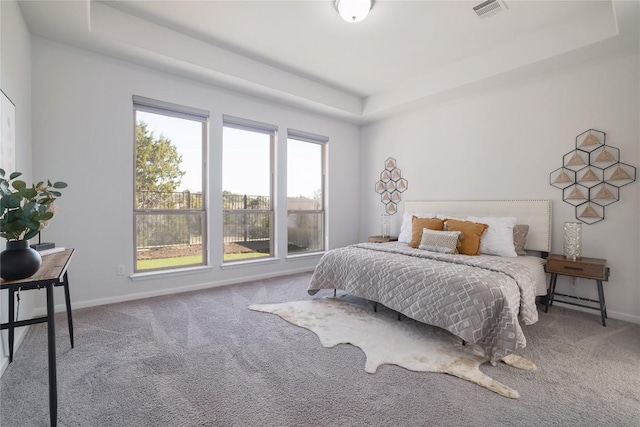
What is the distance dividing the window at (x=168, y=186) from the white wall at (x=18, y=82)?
92cm

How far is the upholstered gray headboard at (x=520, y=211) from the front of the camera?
3434 millimetres

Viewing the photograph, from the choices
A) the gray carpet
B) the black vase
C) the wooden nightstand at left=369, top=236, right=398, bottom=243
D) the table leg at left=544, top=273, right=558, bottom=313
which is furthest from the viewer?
the wooden nightstand at left=369, top=236, right=398, bottom=243

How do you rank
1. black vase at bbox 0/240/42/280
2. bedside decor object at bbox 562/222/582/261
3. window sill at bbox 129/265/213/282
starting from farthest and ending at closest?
window sill at bbox 129/265/213/282, bedside decor object at bbox 562/222/582/261, black vase at bbox 0/240/42/280

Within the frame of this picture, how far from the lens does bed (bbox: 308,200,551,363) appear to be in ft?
6.89

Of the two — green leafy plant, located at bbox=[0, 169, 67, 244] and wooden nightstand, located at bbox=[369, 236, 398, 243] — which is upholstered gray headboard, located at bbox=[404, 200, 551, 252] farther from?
green leafy plant, located at bbox=[0, 169, 67, 244]

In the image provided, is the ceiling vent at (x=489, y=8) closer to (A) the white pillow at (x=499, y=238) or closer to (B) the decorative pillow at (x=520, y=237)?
(A) the white pillow at (x=499, y=238)

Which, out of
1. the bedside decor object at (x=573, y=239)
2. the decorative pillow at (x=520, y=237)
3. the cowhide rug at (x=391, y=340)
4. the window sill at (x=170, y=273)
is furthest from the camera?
the window sill at (x=170, y=273)

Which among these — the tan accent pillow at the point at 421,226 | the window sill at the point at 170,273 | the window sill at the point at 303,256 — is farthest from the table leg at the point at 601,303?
the window sill at the point at 170,273

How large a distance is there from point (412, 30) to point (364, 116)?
6.72 feet

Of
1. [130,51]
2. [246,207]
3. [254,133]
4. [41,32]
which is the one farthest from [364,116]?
[41,32]

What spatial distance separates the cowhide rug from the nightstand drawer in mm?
1368

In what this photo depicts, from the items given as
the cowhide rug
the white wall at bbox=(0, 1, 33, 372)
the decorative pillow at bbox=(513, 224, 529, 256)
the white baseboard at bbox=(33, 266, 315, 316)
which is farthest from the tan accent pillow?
the white wall at bbox=(0, 1, 33, 372)

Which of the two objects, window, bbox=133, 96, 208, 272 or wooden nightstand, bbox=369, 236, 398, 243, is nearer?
window, bbox=133, 96, 208, 272

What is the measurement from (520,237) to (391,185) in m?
2.23
